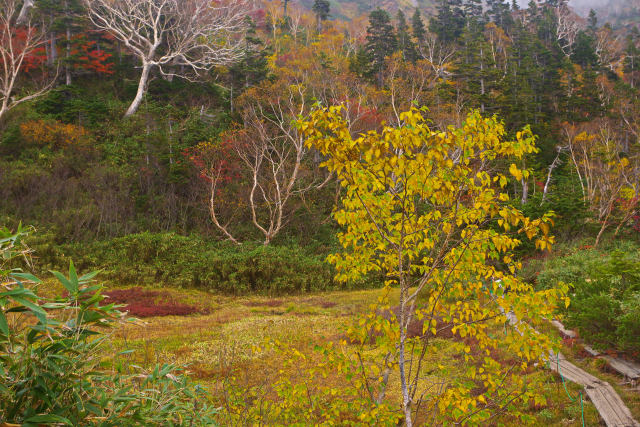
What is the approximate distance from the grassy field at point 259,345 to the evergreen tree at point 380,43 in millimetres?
26630

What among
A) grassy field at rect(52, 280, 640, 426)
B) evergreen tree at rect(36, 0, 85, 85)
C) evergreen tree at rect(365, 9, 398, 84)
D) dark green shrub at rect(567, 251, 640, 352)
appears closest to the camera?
grassy field at rect(52, 280, 640, 426)

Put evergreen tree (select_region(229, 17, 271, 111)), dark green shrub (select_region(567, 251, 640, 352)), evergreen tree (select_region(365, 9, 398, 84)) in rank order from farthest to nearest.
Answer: evergreen tree (select_region(365, 9, 398, 84)) → evergreen tree (select_region(229, 17, 271, 111)) → dark green shrub (select_region(567, 251, 640, 352))

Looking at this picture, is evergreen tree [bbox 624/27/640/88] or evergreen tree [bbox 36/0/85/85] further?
evergreen tree [bbox 624/27/640/88]

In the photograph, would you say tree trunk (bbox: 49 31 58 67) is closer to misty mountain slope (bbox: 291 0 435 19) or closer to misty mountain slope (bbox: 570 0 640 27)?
misty mountain slope (bbox: 291 0 435 19)

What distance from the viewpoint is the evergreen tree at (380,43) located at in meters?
36.1

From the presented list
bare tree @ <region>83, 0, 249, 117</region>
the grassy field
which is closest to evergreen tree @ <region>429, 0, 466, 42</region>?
bare tree @ <region>83, 0, 249, 117</region>

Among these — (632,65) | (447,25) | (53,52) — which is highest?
(447,25)

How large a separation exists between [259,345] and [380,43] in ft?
117

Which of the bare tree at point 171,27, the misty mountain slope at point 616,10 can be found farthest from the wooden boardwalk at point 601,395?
the misty mountain slope at point 616,10

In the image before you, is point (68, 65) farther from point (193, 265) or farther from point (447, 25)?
point (447, 25)

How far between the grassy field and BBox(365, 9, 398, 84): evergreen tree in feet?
87.4

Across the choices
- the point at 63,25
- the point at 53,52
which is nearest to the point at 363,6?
the point at 63,25

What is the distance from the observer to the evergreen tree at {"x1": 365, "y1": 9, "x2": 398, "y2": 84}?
36062mm

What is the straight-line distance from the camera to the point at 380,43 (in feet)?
123
